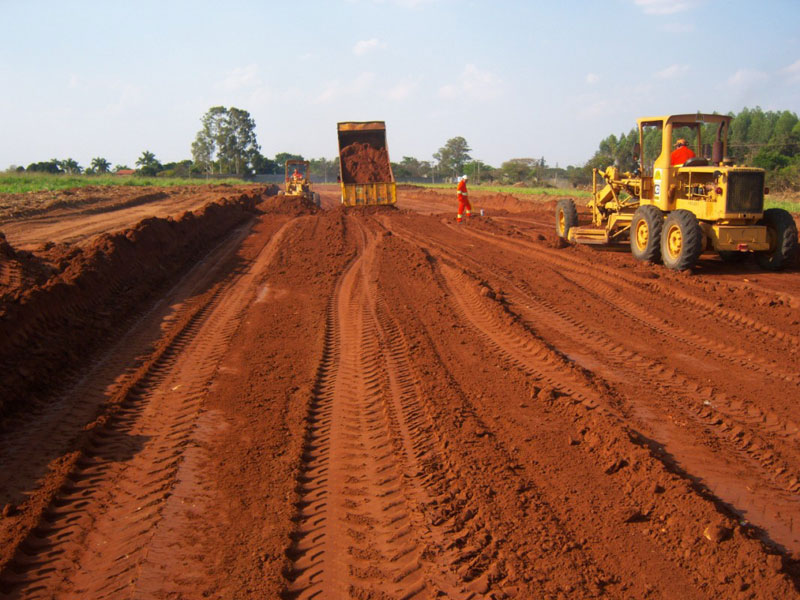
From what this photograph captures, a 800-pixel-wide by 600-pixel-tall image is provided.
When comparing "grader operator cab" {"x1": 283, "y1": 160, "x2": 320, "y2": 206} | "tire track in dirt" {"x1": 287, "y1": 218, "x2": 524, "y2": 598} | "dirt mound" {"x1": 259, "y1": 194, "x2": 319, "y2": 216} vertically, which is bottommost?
"tire track in dirt" {"x1": 287, "y1": 218, "x2": 524, "y2": 598}

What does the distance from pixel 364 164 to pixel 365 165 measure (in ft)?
0.20

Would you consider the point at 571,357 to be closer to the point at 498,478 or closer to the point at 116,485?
the point at 498,478

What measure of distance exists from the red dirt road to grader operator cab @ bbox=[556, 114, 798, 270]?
1.10 metres

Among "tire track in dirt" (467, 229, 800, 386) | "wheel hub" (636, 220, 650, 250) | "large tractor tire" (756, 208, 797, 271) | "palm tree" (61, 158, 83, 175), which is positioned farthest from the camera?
"palm tree" (61, 158, 83, 175)

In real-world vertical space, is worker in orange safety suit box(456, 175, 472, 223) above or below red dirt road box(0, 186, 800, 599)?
above

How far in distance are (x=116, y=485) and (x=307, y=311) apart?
4.86 metres

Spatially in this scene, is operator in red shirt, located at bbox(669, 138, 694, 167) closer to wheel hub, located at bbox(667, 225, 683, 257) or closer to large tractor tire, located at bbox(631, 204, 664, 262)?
large tractor tire, located at bbox(631, 204, 664, 262)

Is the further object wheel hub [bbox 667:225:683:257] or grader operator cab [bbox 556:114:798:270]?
wheel hub [bbox 667:225:683:257]

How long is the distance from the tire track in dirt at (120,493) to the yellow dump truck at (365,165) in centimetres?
1887

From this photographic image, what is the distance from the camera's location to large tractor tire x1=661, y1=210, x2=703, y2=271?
11.0 meters

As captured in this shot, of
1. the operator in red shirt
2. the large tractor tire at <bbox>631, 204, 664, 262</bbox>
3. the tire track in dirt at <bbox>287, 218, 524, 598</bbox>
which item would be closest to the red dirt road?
the tire track in dirt at <bbox>287, 218, 524, 598</bbox>

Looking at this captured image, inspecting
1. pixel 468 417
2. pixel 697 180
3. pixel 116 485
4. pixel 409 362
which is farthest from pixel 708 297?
pixel 116 485

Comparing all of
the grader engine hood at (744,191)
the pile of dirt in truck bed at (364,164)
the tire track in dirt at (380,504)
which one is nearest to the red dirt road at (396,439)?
the tire track in dirt at (380,504)

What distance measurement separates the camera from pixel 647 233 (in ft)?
40.3
